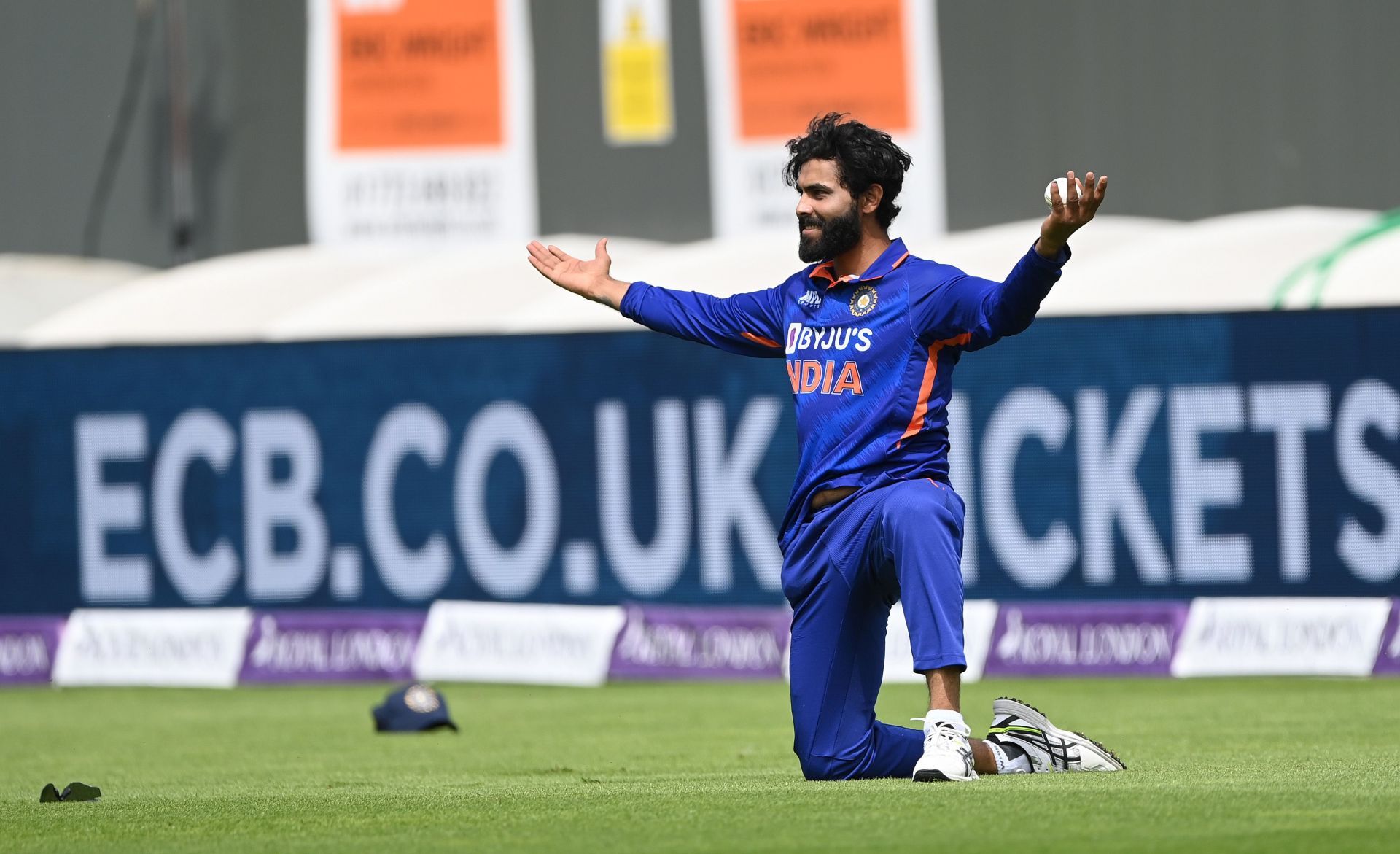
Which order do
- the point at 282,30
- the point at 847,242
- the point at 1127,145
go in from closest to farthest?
the point at 847,242 < the point at 1127,145 < the point at 282,30

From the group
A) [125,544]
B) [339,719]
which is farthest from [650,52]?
[339,719]

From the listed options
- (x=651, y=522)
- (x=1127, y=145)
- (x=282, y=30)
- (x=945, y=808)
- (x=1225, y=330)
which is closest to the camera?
(x=945, y=808)

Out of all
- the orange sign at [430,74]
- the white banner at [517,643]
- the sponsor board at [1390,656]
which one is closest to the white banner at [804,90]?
the orange sign at [430,74]

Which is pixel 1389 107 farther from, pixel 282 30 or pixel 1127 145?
pixel 282 30

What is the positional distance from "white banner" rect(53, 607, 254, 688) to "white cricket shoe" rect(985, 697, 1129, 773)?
27.4 feet

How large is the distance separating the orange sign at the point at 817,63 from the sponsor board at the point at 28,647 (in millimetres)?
7003

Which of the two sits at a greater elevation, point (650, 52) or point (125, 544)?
point (650, 52)

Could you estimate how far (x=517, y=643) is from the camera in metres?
14.5

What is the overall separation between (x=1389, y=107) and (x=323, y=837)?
45.3 ft

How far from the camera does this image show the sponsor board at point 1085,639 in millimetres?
13367

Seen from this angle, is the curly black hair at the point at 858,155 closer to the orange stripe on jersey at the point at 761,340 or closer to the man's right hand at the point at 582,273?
the orange stripe on jersey at the point at 761,340

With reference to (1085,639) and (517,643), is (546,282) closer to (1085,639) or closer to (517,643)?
(517,643)

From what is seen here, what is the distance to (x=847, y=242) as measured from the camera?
7.21 meters

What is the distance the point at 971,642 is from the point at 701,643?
1.75m
